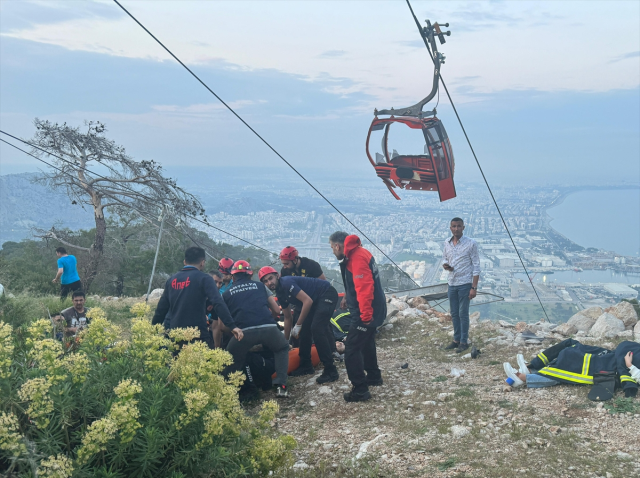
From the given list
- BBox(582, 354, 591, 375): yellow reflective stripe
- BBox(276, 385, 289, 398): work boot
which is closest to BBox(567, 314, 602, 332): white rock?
BBox(582, 354, 591, 375): yellow reflective stripe

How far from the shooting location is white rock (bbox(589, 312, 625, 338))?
267 inches

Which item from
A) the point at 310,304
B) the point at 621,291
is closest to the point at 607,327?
the point at 310,304

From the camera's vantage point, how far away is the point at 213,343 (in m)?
5.58

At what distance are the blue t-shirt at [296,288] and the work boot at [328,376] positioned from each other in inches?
32.3

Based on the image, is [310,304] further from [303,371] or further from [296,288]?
[303,371]

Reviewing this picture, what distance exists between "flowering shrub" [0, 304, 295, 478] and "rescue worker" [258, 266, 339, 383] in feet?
9.28

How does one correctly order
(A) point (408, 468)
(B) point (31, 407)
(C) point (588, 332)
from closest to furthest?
1. (B) point (31, 407)
2. (A) point (408, 468)
3. (C) point (588, 332)

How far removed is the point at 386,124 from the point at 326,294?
10.4 feet

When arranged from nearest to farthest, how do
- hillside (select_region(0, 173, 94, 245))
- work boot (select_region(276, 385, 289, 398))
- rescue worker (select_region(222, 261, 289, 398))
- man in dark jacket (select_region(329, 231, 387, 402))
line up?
1. man in dark jacket (select_region(329, 231, 387, 402))
2. rescue worker (select_region(222, 261, 289, 398))
3. work boot (select_region(276, 385, 289, 398))
4. hillside (select_region(0, 173, 94, 245))

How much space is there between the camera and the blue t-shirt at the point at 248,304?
5.18 metres

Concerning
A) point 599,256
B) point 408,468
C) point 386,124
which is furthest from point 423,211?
point 408,468

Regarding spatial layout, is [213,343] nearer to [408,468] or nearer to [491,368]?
[408,468]

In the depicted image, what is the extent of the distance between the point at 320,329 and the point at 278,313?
54cm

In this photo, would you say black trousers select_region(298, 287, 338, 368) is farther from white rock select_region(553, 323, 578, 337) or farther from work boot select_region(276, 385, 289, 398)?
white rock select_region(553, 323, 578, 337)
